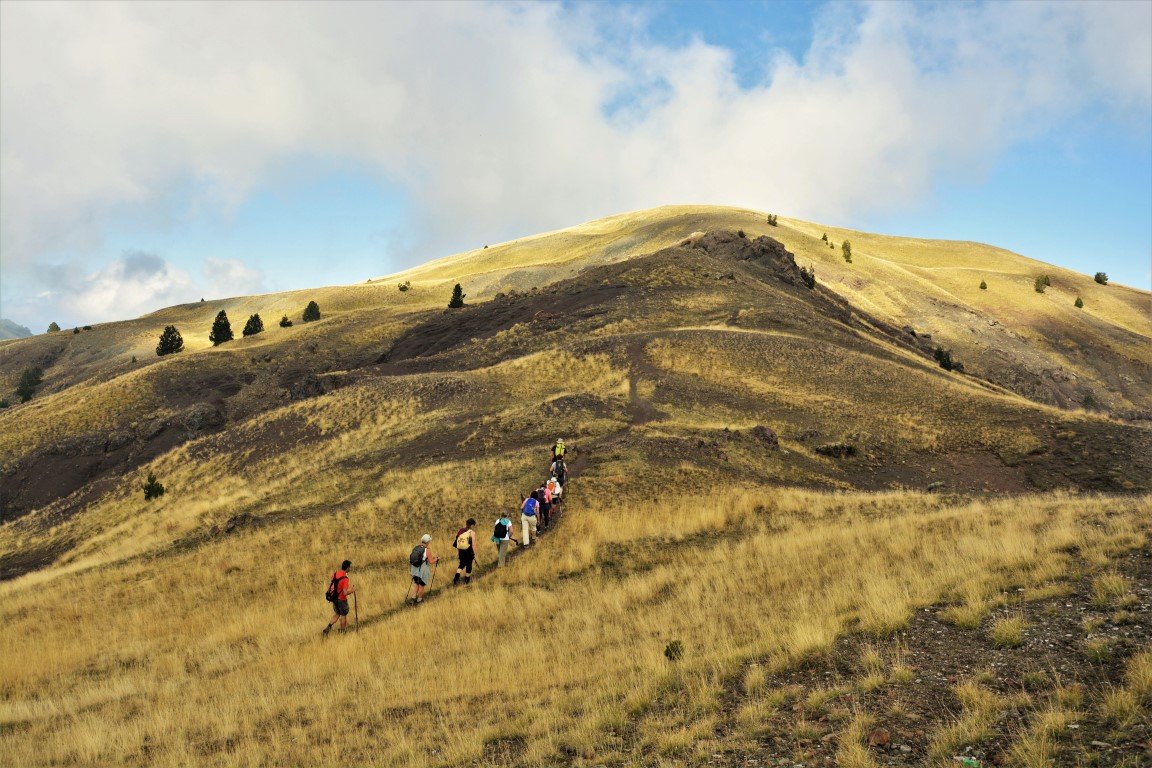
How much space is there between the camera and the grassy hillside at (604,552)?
9.01 meters

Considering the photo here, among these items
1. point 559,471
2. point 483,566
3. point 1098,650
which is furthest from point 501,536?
point 1098,650

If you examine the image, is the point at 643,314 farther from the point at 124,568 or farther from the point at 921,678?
the point at 921,678

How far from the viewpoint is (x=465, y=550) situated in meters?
19.0

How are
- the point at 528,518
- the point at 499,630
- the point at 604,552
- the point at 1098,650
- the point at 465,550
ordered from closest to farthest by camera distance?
the point at 1098,650 → the point at 499,630 → the point at 465,550 → the point at 604,552 → the point at 528,518

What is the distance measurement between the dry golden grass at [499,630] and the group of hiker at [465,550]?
784mm

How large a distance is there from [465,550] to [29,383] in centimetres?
8538

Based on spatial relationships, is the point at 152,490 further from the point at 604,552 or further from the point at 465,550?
the point at 604,552

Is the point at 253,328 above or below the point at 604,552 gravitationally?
above

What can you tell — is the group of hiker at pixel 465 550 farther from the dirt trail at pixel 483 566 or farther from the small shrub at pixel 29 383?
the small shrub at pixel 29 383

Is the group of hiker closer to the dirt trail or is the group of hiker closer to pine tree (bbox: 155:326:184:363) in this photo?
the dirt trail

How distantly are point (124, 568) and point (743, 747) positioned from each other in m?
25.5

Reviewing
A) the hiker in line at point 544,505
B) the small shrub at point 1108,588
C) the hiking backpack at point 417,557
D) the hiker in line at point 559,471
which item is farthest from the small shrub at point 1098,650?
the hiker in line at point 559,471

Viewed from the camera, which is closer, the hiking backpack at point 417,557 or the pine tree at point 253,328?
the hiking backpack at point 417,557

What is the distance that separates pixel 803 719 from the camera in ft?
27.4
